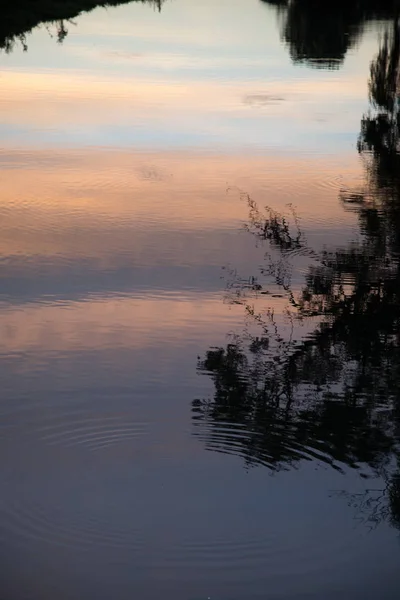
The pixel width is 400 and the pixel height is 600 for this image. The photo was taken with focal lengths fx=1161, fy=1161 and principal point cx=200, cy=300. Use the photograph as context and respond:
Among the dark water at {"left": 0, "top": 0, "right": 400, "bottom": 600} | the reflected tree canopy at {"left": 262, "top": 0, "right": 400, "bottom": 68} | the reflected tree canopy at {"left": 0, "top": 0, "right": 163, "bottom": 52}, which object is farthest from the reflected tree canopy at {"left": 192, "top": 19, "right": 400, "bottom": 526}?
the reflected tree canopy at {"left": 0, "top": 0, "right": 163, "bottom": 52}

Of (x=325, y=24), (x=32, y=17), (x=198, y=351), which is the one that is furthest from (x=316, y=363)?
(x=325, y=24)

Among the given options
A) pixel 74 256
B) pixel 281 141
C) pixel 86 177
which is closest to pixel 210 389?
pixel 74 256

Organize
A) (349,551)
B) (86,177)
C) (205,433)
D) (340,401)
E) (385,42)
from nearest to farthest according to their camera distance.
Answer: (349,551), (205,433), (340,401), (86,177), (385,42)

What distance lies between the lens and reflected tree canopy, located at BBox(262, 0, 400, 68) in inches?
1100

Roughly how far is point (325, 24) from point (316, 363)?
29.5m

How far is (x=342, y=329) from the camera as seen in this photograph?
9.39m

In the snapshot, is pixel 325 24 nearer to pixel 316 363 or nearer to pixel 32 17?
pixel 32 17

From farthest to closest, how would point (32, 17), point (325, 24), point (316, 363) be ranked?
point (325, 24) < point (32, 17) < point (316, 363)

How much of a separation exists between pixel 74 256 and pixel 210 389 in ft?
11.0

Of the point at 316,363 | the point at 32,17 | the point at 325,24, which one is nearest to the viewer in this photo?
the point at 316,363

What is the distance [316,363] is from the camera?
8.70 m

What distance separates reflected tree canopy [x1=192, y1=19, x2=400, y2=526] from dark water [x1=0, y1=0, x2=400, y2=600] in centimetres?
2

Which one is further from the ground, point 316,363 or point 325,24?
point 316,363

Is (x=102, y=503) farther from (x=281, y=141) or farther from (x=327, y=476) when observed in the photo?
(x=281, y=141)
